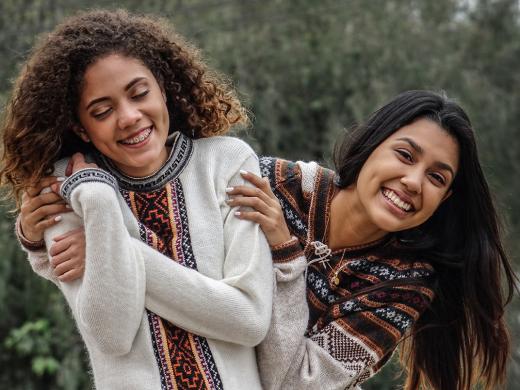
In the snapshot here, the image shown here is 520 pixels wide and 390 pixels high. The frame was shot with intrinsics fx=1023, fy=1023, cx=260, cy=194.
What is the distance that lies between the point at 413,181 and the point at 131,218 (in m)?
0.81

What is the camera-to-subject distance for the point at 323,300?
10.0ft

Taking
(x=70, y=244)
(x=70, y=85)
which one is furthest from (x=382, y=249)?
(x=70, y=85)

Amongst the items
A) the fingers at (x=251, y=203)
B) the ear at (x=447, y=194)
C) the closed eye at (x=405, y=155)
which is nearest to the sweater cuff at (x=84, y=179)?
the fingers at (x=251, y=203)

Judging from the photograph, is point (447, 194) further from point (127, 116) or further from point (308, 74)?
point (308, 74)

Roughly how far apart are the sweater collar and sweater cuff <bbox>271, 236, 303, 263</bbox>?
0.35 metres

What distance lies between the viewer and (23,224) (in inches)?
111

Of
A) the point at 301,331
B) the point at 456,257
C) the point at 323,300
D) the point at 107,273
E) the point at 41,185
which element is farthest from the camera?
the point at 456,257

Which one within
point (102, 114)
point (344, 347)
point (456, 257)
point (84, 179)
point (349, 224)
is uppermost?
point (102, 114)

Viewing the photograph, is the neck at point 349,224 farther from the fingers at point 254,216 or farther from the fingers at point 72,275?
the fingers at point 72,275

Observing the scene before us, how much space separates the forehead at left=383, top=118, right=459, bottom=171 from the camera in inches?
117

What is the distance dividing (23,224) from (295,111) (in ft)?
14.7

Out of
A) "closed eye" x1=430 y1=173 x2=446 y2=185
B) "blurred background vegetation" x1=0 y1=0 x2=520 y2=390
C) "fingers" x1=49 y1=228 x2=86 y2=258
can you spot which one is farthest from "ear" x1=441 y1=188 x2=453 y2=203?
"blurred background vegetation" x1=0 y1=0 x2=520 y2=390

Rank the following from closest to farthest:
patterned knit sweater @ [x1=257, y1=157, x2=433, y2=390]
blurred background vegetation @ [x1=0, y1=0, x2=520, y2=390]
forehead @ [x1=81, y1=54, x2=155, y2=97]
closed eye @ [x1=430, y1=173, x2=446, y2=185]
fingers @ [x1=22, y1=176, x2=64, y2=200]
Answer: forehead @ [x1=81, y1=54, x2=155, y2=97] → fingers @ [x1=22, y1=176, x2=64, y2=200] → patterned knit sweater @ [x1=257, y1=157, x2=433, y2=390] → closed eye @ [x1=430, y1=173, x2=446, y2=185] → blurred background vegetation @ [x1=0, y1=0, x2=520, y2=390]

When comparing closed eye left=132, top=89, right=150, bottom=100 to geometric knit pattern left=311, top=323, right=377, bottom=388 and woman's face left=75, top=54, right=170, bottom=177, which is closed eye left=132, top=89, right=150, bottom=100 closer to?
woman's face left=75, top=54, right=170, bottom=177
